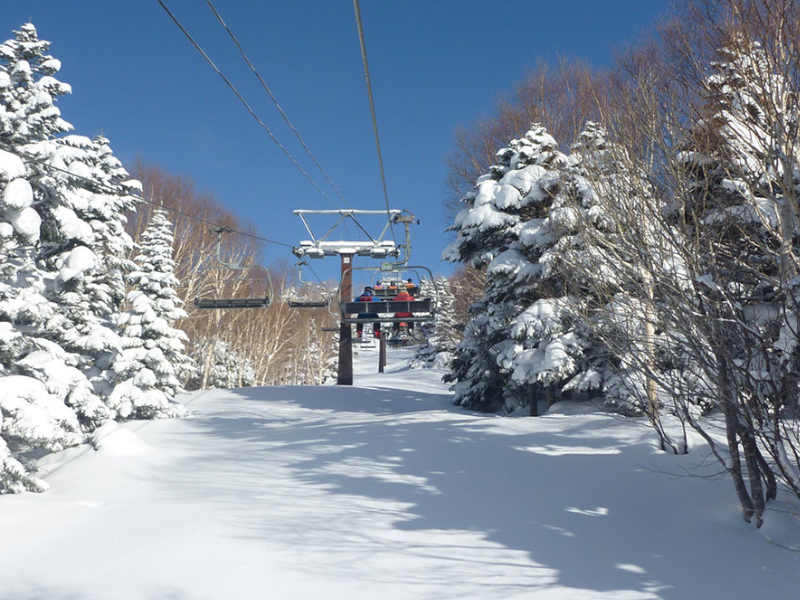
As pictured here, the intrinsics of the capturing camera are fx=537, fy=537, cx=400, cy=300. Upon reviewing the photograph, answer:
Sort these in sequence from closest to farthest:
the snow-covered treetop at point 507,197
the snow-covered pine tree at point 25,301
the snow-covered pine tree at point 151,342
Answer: the snow-covered pine tree at point 25,301, the snow-covered pine tree at point 151,342, the snow-covered treetop at point 507,197

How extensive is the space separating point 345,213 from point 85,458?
9.53 meters

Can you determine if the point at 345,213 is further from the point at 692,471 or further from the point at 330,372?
the point at 330,372

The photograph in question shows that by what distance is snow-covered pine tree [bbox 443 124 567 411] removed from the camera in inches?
547

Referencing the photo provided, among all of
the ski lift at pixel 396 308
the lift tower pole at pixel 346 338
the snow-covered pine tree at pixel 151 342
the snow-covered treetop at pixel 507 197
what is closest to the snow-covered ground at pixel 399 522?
the snow-covered pine tree at pixel 151 342

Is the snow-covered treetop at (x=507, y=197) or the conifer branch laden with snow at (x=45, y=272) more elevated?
the snow-covered treetop at (x=507, y=197)

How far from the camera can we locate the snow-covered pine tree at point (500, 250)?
13.9m

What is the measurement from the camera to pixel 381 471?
→ 8.49m

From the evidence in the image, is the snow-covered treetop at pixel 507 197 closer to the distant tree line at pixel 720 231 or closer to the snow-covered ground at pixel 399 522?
the snow-covered ground at pixel 399 522

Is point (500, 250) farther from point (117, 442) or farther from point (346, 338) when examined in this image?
point (117, 442)

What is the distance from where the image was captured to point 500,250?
15305 mm

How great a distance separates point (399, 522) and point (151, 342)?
10.5 m

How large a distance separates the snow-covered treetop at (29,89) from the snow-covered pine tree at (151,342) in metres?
4.32

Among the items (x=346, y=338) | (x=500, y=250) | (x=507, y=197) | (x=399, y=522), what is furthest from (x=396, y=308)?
(x=399, y=522)

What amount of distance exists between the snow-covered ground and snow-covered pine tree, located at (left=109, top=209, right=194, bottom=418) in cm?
333
